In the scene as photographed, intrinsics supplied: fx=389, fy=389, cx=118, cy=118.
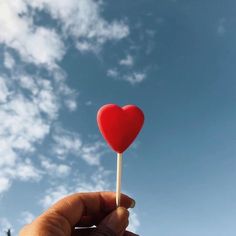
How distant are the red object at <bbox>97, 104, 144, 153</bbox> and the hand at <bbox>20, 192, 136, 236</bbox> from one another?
2.64ft

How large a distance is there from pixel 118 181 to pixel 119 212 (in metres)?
0.45

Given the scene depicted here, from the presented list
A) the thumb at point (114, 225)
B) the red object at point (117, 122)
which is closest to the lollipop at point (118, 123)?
the red object at point (117, 122)

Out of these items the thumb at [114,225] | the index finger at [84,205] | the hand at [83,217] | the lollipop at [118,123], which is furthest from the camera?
the lollipop at [118,123]

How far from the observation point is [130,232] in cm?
536

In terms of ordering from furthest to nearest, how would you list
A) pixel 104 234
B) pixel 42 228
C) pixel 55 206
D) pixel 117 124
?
1. pixel 117 124
2. pixel 55 206
3. pixel 104 234
4. pixel 42 228

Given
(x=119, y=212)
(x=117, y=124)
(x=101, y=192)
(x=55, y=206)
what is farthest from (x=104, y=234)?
(x=117, y=124)

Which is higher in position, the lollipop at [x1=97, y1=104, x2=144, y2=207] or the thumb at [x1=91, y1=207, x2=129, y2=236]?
the lollipop at [x1=97, y1=104, x2=144, y2=207]

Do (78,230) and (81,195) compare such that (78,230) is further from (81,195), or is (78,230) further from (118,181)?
(118,181)

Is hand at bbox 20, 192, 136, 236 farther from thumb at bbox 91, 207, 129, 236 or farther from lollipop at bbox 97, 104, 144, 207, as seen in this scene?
lollipop at bbox 97, 104, 144, 207

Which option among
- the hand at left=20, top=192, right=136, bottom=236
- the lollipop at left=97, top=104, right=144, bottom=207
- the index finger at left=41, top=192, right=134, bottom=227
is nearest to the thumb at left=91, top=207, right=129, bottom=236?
the hand at left=20, top=192, right=136, bottom=236

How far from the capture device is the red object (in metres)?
5.24

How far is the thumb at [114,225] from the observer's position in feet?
15.0

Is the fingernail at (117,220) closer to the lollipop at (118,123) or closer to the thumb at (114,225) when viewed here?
the thumb at (114,225)

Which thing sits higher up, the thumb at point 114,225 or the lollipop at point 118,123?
the lollipop at point 118,123
